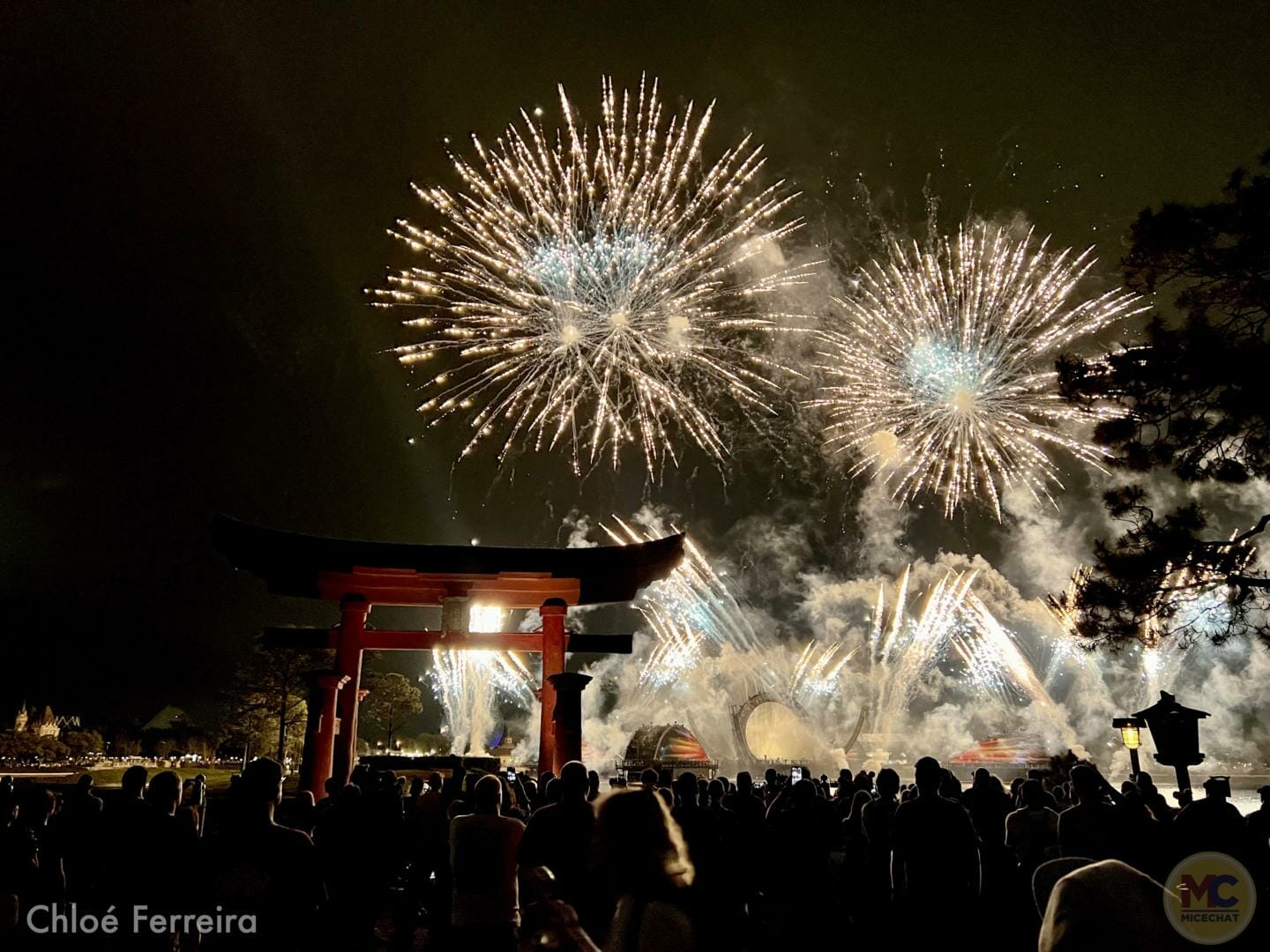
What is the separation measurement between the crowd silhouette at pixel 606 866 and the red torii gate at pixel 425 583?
27.0ft

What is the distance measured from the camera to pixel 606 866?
9.14ft

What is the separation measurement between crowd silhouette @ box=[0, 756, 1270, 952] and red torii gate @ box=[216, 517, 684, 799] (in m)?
8.22

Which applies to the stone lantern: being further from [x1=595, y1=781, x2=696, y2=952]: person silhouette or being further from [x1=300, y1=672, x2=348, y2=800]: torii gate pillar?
[x1=300, y1=672, x2=348, y2=800]: torii gate pillar

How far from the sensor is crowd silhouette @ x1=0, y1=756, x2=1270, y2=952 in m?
2.76

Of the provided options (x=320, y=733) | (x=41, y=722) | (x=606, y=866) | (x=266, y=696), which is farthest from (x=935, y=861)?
(x=41, y=722)

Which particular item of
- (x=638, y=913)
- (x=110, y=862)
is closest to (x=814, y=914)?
(x=638, y=913)

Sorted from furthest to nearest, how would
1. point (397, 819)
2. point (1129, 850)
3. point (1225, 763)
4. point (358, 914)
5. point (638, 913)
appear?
point (1225, 763) < point (397, 819) < point (358, 914) < point (1129, 850) < point (638, 913)

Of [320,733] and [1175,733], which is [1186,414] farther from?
[320,733]

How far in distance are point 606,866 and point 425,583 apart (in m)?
14.4

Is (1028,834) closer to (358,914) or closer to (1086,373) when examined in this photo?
(358,914)

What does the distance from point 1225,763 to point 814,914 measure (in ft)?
229

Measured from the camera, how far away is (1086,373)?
1065 cm

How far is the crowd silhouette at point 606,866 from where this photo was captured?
2.76m

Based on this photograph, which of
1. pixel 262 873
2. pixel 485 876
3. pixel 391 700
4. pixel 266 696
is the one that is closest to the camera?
pixel 262 873
